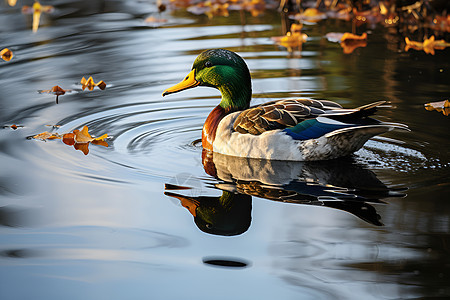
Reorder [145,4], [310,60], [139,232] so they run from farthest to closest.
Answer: [145,4], [310,60], [139,232]

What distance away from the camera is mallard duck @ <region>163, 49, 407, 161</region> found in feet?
21.0

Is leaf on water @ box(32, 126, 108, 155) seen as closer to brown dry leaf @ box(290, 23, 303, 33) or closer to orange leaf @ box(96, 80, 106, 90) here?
orange leaf @ box(96, 80, 106, 90)

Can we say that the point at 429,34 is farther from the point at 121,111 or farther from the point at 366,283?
the point at 366,283

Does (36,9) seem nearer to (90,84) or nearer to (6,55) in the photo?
(6,55)

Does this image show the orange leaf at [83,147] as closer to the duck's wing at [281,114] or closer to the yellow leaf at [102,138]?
the yellow leaf at [102,138]

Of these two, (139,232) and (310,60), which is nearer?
Result: (139,232)

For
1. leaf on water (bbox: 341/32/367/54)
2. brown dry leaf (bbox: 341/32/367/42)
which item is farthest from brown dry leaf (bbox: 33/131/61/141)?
brown dry leaf (bbox: 341/32/367/42)

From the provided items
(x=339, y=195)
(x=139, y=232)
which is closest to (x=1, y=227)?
(x=139, y=232)

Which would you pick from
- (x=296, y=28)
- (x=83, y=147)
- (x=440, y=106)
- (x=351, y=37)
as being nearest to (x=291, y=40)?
(x=296, y=28)

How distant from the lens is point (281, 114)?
21.8 feet

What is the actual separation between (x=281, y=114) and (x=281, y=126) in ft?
0.37

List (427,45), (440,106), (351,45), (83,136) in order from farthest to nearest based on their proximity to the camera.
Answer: (351,45) → (427,45) → (440,106) → (83,136)

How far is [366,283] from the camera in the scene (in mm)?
4340

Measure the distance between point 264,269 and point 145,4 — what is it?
39.8 feet
